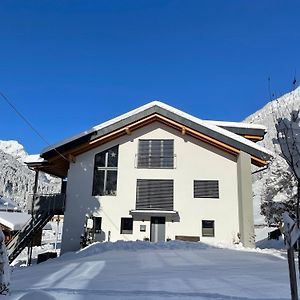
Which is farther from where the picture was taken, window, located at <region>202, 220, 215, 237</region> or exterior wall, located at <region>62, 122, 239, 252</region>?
exterior wall, located at <region>62, 122, 239, 252</region>

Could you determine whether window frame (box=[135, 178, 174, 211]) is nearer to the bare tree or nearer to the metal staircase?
the metal staircase

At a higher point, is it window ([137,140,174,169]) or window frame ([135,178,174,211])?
window ([137,140,174,169])

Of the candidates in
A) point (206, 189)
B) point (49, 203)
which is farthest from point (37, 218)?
point (206, 189)

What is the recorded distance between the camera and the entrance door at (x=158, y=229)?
17.0 metres

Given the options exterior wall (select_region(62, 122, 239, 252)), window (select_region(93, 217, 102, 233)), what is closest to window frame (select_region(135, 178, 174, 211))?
exterior wall (select_region(62, 122, 239, 252))

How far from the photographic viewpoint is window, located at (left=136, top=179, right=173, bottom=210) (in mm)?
17250

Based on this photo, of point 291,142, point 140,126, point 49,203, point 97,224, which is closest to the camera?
point 291,142

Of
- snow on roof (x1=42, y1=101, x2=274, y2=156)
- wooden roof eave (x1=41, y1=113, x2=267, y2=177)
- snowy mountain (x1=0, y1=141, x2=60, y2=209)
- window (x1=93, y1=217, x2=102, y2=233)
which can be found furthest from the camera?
snowy mountain (x1=0, y1=141, x2=60, y2=209)

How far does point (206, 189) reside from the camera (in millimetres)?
17328

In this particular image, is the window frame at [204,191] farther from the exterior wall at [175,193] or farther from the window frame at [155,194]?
the window frame at [155,194]

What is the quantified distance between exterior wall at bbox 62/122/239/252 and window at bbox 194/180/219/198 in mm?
207

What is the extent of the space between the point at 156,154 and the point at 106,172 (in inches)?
114

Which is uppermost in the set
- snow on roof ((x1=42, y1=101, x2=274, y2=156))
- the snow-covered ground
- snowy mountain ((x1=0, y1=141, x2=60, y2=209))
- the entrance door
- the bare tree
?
snowy mountain ((x1=0, y1=141, x2=60, y2=209))

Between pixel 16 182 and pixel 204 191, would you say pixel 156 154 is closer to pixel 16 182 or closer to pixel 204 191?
pixel 204 191
